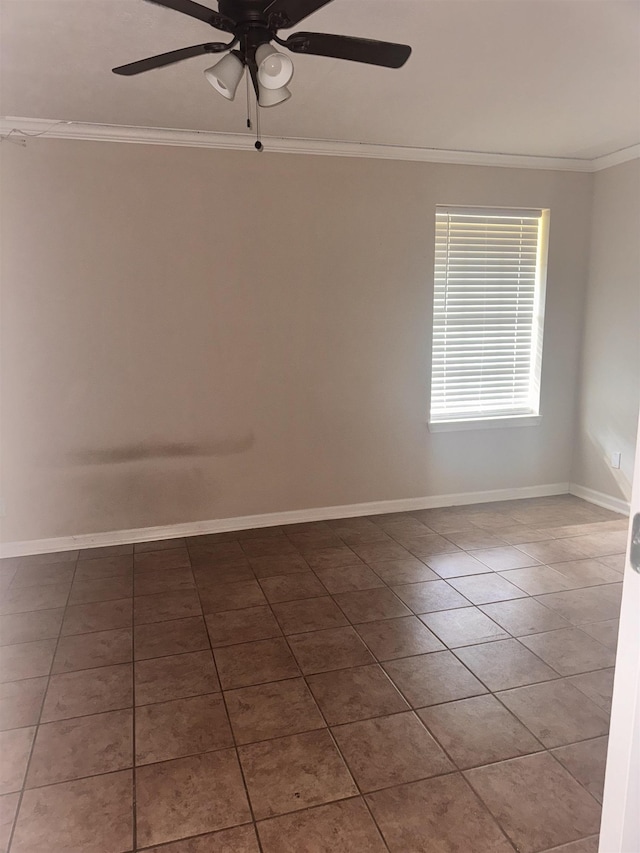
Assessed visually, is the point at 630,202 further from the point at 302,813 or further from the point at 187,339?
the point at 302,813

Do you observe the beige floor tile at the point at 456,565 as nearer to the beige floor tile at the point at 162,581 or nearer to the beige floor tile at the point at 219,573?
the beige floor tile at the point at 219,573

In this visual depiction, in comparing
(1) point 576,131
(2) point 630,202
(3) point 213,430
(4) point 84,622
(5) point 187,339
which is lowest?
(4) point 84,622

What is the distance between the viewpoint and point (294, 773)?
6.55 feet

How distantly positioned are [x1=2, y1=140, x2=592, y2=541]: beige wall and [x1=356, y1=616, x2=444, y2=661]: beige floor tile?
1.56 metres

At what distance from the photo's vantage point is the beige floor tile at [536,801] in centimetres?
175

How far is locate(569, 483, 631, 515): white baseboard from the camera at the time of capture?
179 inches

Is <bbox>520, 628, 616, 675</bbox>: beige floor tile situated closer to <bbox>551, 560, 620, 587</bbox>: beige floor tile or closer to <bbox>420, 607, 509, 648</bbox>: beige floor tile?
<bbox>420, 607, 509, 648</bbox>: beige floor tile

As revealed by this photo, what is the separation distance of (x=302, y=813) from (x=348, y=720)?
1.49 feet

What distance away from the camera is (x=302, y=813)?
1.83 metres

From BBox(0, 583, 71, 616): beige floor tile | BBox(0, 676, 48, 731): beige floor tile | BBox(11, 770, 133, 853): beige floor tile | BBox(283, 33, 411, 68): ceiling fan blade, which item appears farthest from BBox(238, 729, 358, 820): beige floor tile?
BBox(283, 33, 411, 68): ceiling fan blade

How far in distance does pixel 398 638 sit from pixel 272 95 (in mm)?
2280

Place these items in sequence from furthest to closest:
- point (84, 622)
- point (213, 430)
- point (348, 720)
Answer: point (213, 430) < point (84, 622) < point (348, 720)

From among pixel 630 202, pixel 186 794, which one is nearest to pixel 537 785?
pixel 186 794

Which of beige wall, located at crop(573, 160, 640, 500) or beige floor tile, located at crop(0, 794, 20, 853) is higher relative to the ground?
beige wall, located at crop(573, 160, 640, 500)
